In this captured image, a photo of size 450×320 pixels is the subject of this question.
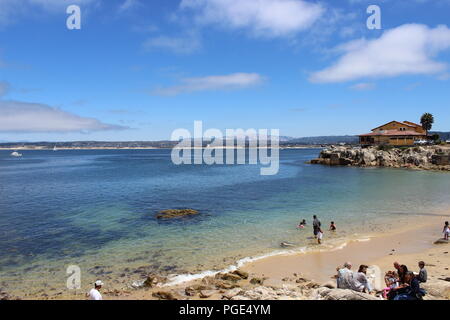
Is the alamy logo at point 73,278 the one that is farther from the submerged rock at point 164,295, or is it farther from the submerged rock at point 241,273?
the submerged rock at point 241,273

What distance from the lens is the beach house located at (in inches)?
3698

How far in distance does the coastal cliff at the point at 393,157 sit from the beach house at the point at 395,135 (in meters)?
7.25

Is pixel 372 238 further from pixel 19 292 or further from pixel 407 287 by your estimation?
pixel 19 292

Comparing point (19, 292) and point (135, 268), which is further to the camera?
point (135, 268)

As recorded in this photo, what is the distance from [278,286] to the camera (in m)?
15.4

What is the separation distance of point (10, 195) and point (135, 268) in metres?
38.2

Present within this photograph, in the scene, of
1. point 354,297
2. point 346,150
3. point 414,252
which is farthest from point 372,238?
point 346,150

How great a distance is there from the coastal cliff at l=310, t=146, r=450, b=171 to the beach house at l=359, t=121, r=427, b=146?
23.8ft

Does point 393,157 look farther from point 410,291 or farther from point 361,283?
point 410,291

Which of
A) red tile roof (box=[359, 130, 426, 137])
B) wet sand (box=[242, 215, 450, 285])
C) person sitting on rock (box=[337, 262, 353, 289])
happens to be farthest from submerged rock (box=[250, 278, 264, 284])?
red tile roof (box=[359, 130, 426, 137])

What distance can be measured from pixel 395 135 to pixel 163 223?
290 ft

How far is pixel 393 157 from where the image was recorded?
83.9m

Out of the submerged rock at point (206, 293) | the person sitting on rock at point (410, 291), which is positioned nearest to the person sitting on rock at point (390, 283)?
the person sitting on rock at point (410, 291)

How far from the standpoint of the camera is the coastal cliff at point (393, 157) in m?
75.9
